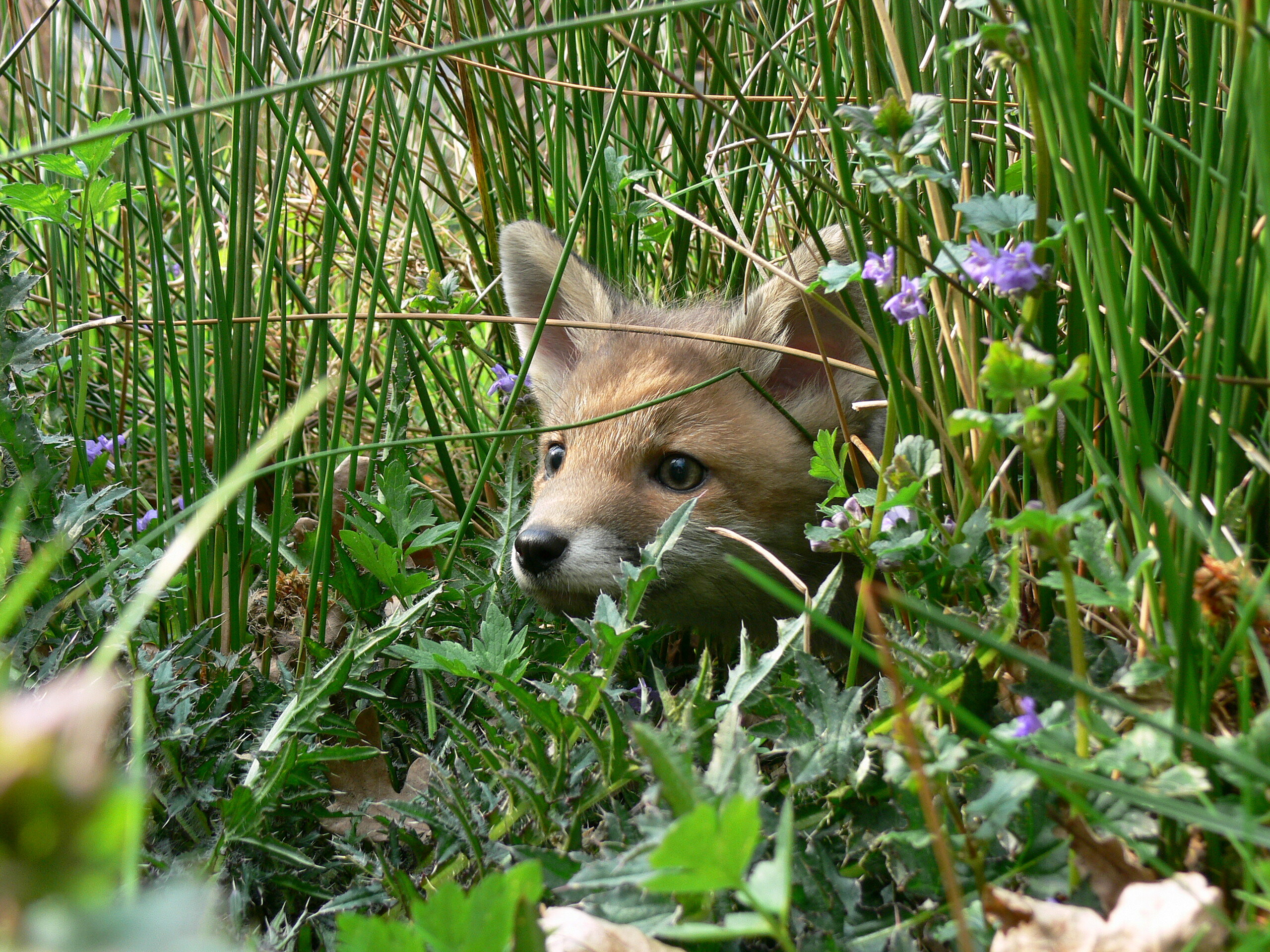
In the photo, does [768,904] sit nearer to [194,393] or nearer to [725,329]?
[194,393]

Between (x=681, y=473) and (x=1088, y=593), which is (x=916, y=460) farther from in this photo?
(x=681, y=473)

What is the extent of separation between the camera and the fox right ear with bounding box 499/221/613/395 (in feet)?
8.44

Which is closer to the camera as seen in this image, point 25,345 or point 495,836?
point 495,836

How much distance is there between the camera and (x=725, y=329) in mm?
2645

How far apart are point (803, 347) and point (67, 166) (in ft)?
5.79

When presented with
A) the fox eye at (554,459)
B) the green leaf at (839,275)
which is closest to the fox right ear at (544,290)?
the fox eye at (554,459)

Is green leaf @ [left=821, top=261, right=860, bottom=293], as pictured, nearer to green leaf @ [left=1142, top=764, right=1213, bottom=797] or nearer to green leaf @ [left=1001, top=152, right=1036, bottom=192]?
green leaf @ [left=1001, top=152, right=1036, bottom=192]

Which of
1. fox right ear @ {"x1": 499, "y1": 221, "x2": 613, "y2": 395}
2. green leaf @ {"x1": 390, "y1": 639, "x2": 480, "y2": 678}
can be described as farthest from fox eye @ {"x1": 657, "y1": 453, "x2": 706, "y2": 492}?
green leaf @ {"x1": 390, "y1": 639, "x2": 480, "y2": 678}

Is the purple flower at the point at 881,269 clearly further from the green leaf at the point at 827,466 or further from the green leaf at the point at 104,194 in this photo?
the green leaf at the point at 104,194

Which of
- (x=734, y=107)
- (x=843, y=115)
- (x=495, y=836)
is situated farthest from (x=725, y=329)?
(x=495, y=836)

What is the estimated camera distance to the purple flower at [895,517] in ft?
4.23

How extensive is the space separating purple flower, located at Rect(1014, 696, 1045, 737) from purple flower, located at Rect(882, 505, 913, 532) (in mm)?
319

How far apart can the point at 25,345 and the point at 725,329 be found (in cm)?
156

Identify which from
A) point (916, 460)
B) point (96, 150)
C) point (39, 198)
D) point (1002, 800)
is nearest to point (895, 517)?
point (916, 460)
